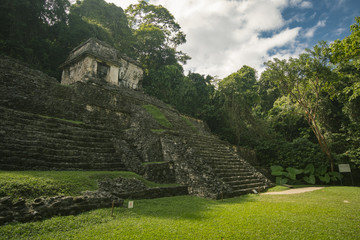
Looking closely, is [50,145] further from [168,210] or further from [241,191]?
[241,191]

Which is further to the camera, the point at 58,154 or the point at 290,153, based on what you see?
the point at 290,153

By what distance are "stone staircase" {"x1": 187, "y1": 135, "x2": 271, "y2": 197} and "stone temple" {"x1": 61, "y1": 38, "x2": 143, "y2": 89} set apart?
29.3 feet

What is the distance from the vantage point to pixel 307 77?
35.7 ft

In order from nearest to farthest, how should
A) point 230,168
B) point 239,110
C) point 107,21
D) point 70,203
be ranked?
point 70,203 → point 230,168 → point 239,110 → point 107,21

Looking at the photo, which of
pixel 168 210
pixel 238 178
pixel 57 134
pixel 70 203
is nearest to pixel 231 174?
pixel 238 178

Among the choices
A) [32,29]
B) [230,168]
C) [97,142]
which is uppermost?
[32,29]

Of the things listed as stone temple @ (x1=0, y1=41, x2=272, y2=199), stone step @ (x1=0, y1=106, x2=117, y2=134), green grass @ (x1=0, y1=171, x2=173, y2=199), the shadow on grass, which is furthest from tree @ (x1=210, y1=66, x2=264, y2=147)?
green grass @ (x1=0, y1=171, x2=173, y2=199)

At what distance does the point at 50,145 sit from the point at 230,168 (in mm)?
6483

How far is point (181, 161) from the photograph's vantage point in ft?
23.1

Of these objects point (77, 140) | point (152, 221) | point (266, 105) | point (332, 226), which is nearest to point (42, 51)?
point (77, 140)

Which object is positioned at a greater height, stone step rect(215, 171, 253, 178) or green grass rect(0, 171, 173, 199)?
green grass rect(0, 171, 173, 199)

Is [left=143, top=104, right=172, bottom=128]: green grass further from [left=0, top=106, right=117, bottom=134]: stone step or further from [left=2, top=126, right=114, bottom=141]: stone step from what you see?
[left=0, top=106, right=117, bottom=134]: stone step

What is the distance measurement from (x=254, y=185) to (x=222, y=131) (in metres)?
9.12

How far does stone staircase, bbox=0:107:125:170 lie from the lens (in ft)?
15.5
